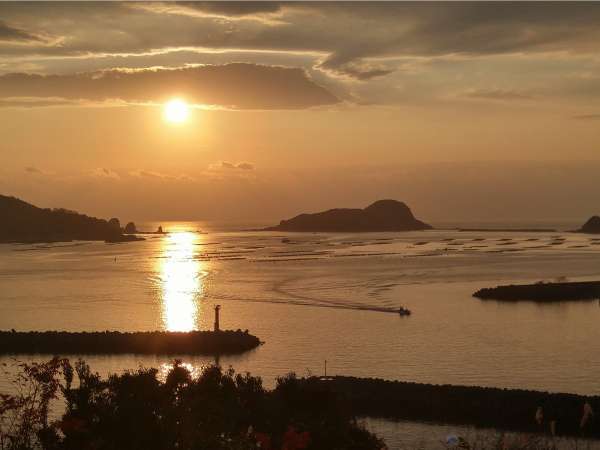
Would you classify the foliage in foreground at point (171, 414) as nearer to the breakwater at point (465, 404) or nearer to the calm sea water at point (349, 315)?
the breakwater at point (465, 404)

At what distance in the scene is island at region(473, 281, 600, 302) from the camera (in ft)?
207

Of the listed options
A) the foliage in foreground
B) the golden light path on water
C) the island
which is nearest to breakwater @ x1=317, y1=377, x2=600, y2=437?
the foliage in foreground

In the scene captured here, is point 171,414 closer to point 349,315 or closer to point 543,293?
point 349,315

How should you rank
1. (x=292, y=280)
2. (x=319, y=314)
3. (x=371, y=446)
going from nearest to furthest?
(x=371, y=446) < (x=319, y=314) < (x=292, y=280)

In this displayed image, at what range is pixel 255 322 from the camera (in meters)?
51.1

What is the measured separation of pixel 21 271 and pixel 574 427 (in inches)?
3563

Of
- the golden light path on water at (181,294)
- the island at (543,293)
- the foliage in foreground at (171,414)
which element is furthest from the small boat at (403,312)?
the foliage in foreground at (171,414)

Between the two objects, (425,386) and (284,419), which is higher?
(284,419)

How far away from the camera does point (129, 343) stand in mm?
41031

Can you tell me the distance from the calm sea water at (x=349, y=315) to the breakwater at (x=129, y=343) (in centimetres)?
124

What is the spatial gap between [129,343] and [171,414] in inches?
1104

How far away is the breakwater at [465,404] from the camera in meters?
24.8

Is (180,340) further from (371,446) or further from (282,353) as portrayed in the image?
(371,446)

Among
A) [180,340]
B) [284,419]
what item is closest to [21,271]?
[180,340]
